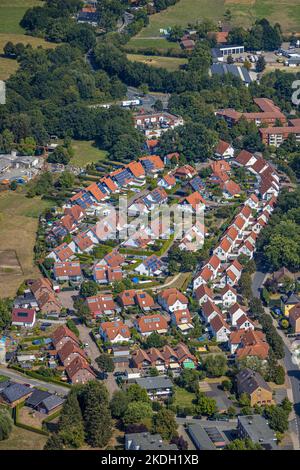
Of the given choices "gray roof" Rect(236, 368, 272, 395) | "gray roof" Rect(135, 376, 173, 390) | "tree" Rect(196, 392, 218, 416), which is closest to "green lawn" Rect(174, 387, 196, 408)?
"gray roof" Rect(135, 376, 173, 390)

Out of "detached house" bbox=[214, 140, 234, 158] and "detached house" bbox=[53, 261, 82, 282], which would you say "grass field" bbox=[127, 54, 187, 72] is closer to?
Answer: "detached house" bbox=[214, 140, 234, 158]

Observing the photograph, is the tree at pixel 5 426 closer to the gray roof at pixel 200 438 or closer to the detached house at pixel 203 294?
the gray roof at pixel 200 438

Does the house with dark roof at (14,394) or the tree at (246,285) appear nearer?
the house with dark roof at (14,394)

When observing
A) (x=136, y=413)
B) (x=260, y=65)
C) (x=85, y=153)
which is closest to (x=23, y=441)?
(x=136, y=413)

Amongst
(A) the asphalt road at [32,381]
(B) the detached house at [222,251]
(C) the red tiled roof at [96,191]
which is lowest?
(C) the red tiled roof at [96,191]

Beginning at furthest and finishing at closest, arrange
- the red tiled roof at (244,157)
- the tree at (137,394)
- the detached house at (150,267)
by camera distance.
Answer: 1. the red tiled roof at (244,157)
2. the detached house at (150,267)
3. the tree at (137,394)

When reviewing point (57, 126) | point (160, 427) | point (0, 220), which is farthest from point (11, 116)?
point (160, 427)

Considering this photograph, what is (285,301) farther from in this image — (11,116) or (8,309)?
(11,116)

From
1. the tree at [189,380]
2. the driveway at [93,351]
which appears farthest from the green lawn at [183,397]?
the driveway at [93,351]
